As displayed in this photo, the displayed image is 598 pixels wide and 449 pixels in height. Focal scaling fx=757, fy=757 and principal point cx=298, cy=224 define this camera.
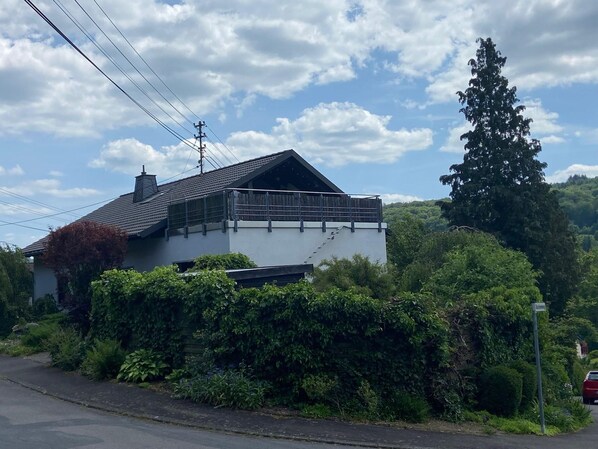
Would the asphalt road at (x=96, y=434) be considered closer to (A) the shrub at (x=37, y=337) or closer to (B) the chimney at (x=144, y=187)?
(A) the shrub at (x=37, y=337)

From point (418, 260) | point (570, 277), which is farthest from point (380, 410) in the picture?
point (570, 277)

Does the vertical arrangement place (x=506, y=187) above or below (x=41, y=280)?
above

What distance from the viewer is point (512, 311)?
16.2 metres

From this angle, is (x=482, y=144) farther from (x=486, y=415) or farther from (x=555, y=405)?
(x=486, y=415)

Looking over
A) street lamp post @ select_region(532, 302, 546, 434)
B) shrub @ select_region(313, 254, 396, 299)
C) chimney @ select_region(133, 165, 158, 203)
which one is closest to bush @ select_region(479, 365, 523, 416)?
street lamp post @ select_region(532, 302, 546, 434)

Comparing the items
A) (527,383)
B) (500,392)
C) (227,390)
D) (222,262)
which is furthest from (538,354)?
(222,262)

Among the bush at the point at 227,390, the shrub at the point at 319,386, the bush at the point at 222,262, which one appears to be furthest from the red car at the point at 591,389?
the bush at the point at 227,390

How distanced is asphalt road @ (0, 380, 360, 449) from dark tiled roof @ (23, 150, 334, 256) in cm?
1414

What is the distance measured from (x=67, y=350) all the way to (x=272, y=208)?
9868mm

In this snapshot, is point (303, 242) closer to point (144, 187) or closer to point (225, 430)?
point (144, 187)

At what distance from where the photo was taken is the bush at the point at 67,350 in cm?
1777

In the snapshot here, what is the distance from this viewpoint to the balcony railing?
24703 mm

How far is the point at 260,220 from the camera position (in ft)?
83.3

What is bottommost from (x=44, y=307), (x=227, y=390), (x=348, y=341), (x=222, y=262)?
(x=227, y=390)
